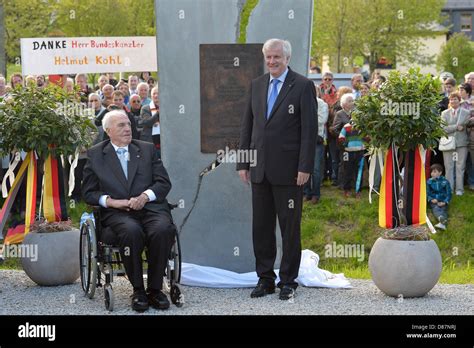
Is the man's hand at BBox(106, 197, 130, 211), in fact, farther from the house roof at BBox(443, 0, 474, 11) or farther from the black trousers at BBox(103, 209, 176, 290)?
the house roof at BBox(443, 0, 474, 11)

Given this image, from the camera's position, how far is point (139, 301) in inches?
326

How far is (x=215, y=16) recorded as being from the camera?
9.70m

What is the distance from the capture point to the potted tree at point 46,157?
31.2 ft

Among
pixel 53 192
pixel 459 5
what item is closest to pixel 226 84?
pixel 53 192

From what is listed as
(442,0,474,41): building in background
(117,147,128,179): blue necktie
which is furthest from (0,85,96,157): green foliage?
(442,0,474,41): building in background

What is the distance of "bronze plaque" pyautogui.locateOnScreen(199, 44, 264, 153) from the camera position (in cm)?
967

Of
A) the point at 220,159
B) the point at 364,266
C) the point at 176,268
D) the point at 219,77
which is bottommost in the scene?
the point at 364,266

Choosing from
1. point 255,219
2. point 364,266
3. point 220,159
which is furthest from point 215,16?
point 364,266

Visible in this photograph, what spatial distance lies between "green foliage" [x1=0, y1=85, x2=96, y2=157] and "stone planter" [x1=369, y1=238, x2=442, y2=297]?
3276mm

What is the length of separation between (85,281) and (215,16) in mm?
2900

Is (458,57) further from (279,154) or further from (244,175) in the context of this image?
(279,154)

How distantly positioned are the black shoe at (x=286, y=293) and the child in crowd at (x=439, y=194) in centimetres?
610
